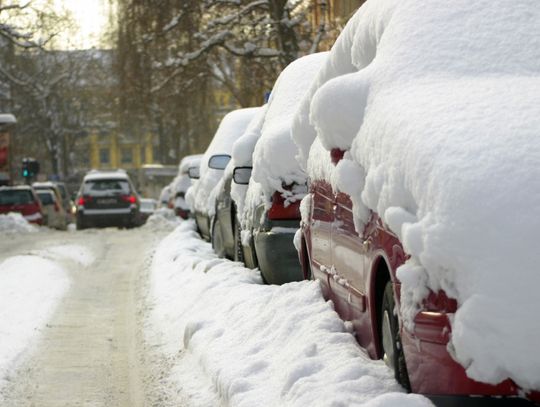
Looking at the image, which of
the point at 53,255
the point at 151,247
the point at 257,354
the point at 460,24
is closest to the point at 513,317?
the point at 460,24

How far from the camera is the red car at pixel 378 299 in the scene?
5.08 metres

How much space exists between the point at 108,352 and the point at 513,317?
223 inches

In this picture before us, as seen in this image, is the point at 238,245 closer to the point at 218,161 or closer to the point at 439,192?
the point at 218,161

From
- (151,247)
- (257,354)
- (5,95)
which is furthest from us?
(5,95)

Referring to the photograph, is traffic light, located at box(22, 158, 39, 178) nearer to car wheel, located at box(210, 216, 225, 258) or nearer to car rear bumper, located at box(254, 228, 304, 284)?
car wheel, located at box(210, 216, 225, 258)

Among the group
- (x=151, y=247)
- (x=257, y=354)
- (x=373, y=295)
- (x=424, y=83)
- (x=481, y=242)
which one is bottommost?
(x=151, y=247)

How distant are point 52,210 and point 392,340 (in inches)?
1550

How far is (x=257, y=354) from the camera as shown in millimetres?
7695

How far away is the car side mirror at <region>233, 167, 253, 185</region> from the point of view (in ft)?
40.7

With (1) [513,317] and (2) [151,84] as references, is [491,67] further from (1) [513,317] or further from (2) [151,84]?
(2) [151,84]

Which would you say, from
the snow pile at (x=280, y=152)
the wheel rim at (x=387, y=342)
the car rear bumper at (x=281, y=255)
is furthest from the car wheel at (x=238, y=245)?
the wheel rim at (x=387, y=342)

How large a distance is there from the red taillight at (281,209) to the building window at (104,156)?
403ft

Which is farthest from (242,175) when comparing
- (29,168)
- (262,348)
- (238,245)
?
(29,168)

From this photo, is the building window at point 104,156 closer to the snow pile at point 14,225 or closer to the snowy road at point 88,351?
the snow pile at point 14,225
